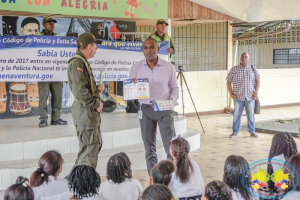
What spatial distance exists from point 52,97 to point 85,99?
2.65m

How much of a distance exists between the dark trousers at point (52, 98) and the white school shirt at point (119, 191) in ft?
12.3

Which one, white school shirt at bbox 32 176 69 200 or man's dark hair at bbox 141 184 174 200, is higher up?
man's dark hair at bbox 141 184 174 200

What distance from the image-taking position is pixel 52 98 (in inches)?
283

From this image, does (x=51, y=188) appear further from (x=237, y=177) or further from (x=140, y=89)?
(x=140, y=89)

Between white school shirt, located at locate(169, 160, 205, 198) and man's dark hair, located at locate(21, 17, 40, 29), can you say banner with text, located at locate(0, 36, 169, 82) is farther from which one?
white school shirt, located at locate(169, 160, 205, 198)

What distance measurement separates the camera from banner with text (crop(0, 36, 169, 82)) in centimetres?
670

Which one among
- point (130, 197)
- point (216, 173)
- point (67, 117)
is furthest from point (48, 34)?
point (130, 197)

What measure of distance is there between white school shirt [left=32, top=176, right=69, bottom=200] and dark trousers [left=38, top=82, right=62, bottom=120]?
11.5 feet

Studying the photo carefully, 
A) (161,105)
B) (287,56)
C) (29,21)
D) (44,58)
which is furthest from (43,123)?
(287,56)

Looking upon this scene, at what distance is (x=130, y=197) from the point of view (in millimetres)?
3500

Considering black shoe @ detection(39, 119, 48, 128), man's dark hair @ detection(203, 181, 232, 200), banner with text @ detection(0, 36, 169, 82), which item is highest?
banner with text @ detection(0, 36, 169, 82)

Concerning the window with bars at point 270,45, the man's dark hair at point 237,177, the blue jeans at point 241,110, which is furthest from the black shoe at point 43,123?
the window with bars at point 270,45

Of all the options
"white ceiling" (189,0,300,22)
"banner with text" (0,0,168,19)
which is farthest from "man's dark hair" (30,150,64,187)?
"white ceiling" (189,0,300,22)

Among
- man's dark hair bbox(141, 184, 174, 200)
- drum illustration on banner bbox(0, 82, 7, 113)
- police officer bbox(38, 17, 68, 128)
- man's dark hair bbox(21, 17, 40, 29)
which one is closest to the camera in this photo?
man's dark hair bbox(141, 184, 174, 200)
